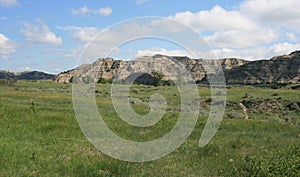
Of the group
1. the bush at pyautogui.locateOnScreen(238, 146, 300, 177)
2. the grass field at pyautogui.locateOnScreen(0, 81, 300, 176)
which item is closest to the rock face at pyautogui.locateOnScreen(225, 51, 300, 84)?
the grass field at pyautogui.locateOnScreen(0, 81, 300, 176)

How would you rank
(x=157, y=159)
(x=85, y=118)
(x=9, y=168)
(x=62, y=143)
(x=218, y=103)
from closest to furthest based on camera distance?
(x=9, y=168), (x=157, y=159), (x=62, y=143), (x=85, y=118), (x=218, y=103)

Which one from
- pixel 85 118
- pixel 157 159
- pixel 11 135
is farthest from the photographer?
pixel 85 118

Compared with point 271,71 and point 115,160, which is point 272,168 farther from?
point 271,71

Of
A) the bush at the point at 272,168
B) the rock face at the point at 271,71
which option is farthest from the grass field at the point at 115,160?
the rock face at the point at 271,71

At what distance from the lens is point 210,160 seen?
1082 centimetres

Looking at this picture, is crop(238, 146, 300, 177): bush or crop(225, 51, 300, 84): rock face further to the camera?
crop(225, 51, 300, 84): rock face

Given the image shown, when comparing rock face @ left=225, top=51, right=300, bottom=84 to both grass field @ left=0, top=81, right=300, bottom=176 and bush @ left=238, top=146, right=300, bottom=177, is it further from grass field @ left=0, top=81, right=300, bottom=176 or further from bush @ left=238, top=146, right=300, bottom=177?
bush @ left=238, top=146, right=300, bottom=177

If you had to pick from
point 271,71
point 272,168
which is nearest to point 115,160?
point 272,168

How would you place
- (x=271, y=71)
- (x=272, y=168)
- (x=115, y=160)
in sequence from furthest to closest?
(x=271, y=71) < (x=115, y=160) < (x=272, y=168)

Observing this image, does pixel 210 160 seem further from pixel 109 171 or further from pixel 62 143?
pixel 62 143

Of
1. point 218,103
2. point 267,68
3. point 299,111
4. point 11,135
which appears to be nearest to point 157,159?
point 11,135

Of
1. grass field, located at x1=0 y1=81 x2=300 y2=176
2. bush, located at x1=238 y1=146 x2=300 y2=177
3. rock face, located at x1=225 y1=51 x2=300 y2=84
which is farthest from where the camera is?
rock face, located at x1=225 y1=51 x2=300 y2=84

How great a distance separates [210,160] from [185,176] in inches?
85.2

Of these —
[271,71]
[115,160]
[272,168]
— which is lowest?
[115,160]
